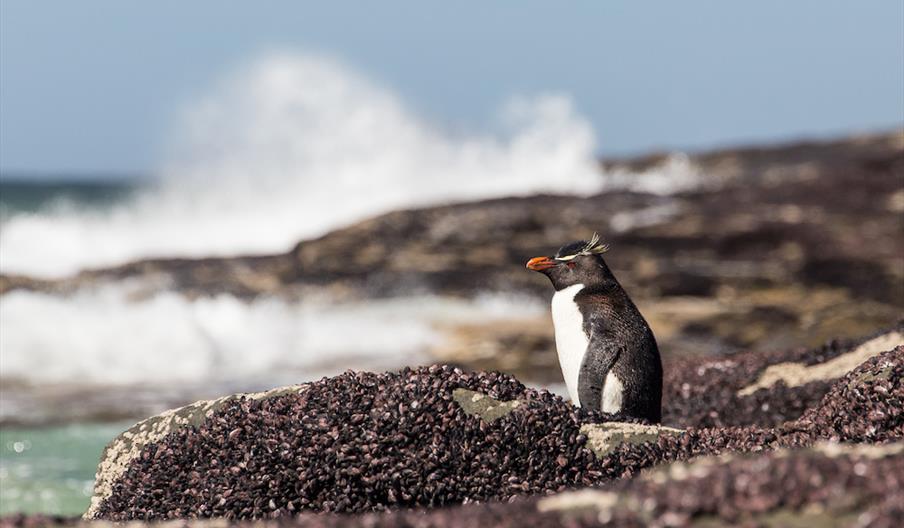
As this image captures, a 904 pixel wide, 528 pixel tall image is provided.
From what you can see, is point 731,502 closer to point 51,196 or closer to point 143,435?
point 143,435

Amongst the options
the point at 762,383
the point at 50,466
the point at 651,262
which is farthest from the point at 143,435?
the point at 651,262

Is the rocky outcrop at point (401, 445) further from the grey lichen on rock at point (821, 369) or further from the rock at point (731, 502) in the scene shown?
the grey lichen on rock at point (821, 369)

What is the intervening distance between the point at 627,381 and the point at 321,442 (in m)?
2.50

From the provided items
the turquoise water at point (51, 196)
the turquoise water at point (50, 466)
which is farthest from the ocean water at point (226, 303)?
the turquoise water at point (51, 196)

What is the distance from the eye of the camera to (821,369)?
39.2 ft

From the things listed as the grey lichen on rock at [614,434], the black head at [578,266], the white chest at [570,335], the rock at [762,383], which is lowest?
the rock at [762,383]

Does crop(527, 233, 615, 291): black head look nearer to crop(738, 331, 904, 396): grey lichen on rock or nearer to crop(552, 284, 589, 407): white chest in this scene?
crop(552, 284, 589, 407): white chest

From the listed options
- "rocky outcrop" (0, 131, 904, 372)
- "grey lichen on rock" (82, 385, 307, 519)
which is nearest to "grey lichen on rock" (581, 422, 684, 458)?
"grey lichen on rock" (82, 385, 307, 519)

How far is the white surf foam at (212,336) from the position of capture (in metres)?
20.0

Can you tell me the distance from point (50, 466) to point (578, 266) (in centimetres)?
734

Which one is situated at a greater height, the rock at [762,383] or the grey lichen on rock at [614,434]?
the grey lichen on rock at [614,434]

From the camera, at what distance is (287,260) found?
2928cm

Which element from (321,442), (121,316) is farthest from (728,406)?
(121,316)

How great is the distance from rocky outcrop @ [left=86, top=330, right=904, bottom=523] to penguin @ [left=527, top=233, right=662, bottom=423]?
34.5 inches
